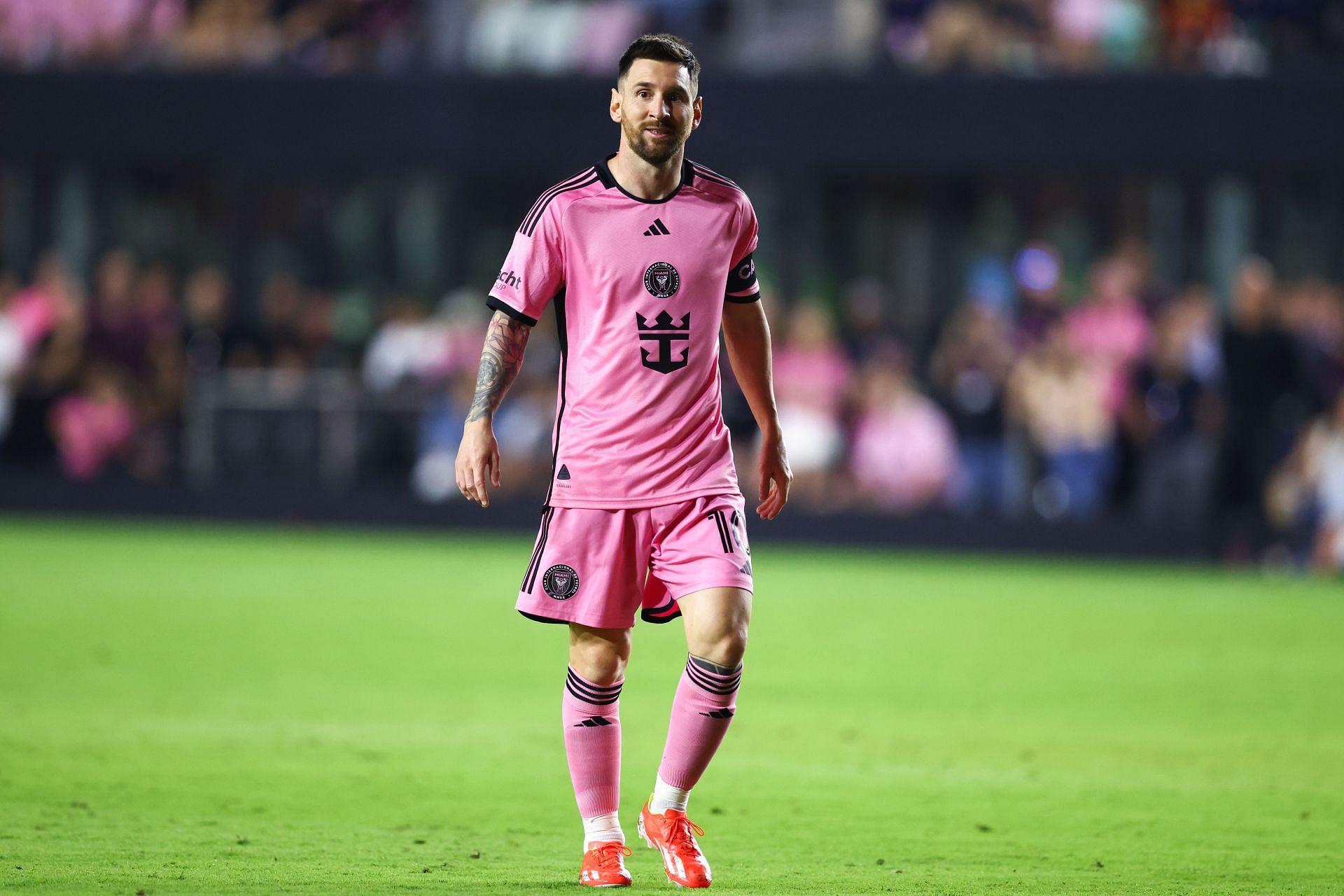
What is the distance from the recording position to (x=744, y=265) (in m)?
5.58

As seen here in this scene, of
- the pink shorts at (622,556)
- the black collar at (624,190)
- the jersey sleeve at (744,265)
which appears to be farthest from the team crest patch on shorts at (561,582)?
the black collar at (624,190)

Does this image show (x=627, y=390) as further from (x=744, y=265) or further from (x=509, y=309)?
(x=744, y=265)

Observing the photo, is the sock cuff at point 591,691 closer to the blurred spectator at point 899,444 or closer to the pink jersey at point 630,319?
the pink jersey at point 630,319

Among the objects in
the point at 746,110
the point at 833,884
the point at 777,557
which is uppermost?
the point at 746,110

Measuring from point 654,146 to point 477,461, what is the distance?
100 centimetres

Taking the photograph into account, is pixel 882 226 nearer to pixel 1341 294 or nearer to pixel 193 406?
pixel 1341 294

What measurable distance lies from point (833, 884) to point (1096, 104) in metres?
14.0

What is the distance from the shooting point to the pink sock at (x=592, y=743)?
5438 mm

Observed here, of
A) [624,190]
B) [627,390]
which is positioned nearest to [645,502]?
[627,390]

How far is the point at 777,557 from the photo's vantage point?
54.7 ft

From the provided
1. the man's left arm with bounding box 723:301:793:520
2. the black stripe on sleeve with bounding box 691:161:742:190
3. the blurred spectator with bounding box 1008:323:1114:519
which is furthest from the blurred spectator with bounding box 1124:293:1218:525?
the black stripe on sleeve with bounding box 691:161:742:190

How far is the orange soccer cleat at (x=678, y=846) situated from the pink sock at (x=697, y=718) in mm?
101

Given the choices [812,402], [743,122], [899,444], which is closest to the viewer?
[899,444]

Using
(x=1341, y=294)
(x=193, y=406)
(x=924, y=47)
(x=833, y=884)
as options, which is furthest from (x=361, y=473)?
(x=833, y=884)
